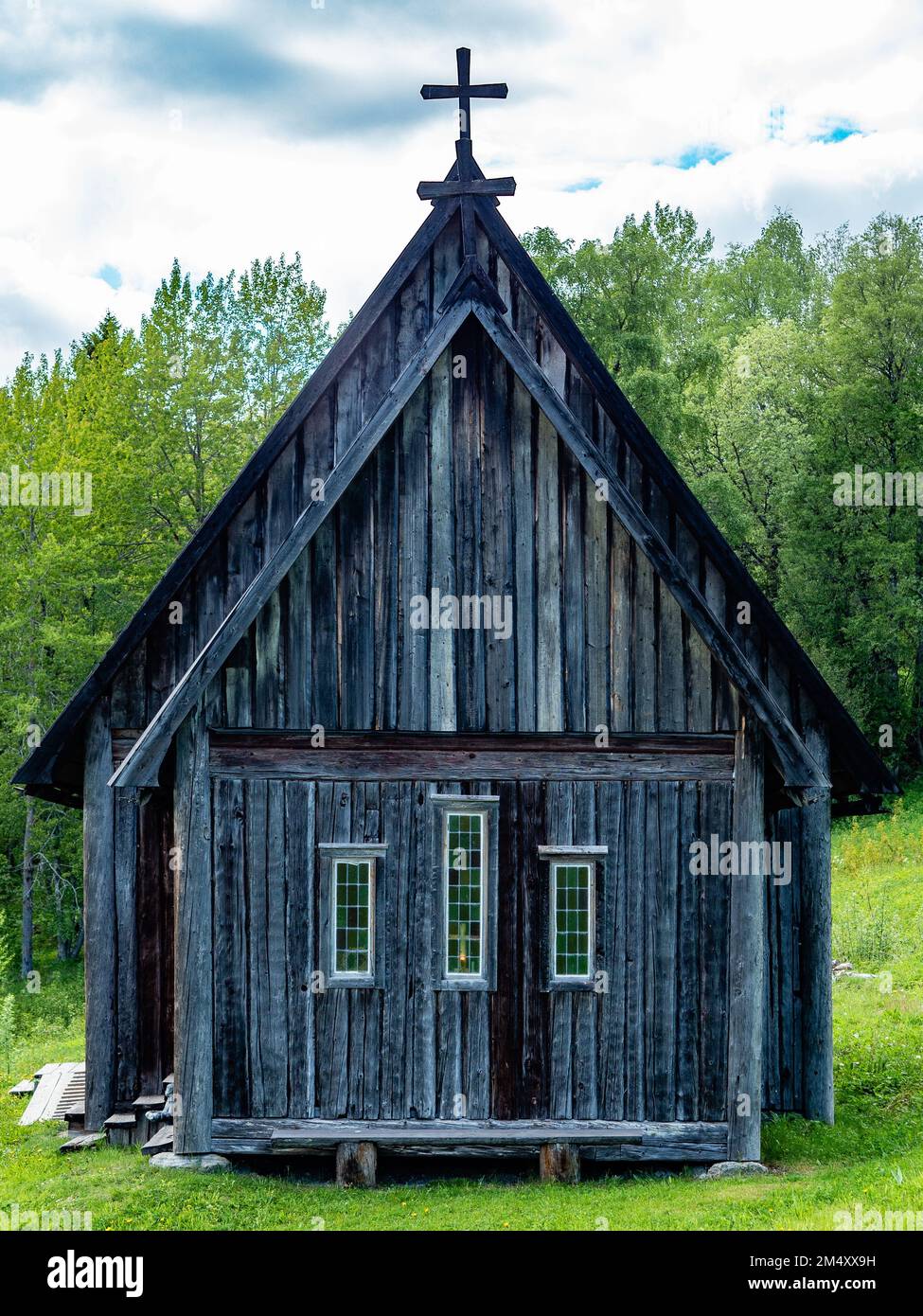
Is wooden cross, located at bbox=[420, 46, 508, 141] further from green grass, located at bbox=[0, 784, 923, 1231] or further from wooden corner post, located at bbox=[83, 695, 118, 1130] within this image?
green grass, located at bbox=[0, 784, 923, 1231]

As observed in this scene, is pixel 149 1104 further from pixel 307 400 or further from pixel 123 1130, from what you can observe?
pixel 307 400

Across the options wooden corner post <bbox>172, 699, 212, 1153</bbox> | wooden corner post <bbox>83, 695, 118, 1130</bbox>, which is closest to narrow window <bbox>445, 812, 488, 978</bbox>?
wooden corner post <bbox>172, 699, 212, 1153</bbox>

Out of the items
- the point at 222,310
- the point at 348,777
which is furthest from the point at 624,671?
the point at 222,310

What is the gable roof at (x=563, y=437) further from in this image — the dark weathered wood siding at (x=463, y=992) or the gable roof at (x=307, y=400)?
the dark weathered wood siding at (x=463, y=992)

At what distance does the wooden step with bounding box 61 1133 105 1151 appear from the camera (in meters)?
12.6

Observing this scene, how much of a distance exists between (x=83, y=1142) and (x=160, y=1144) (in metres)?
1.90

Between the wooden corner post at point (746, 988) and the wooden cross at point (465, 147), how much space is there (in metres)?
5.53

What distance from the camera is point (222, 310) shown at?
33969mm

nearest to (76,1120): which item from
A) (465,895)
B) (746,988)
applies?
(465,895)

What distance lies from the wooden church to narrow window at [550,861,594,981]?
1.1 inches

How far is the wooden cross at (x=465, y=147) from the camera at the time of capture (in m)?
11.3

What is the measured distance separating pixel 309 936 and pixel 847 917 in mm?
13512

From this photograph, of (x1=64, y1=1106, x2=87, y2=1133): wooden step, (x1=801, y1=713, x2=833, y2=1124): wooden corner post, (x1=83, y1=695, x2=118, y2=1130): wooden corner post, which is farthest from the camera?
(x1=64, y1=1106, x2=87, y2=1133): wooden step

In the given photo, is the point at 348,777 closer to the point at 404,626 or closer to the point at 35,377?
the point at 404,626
